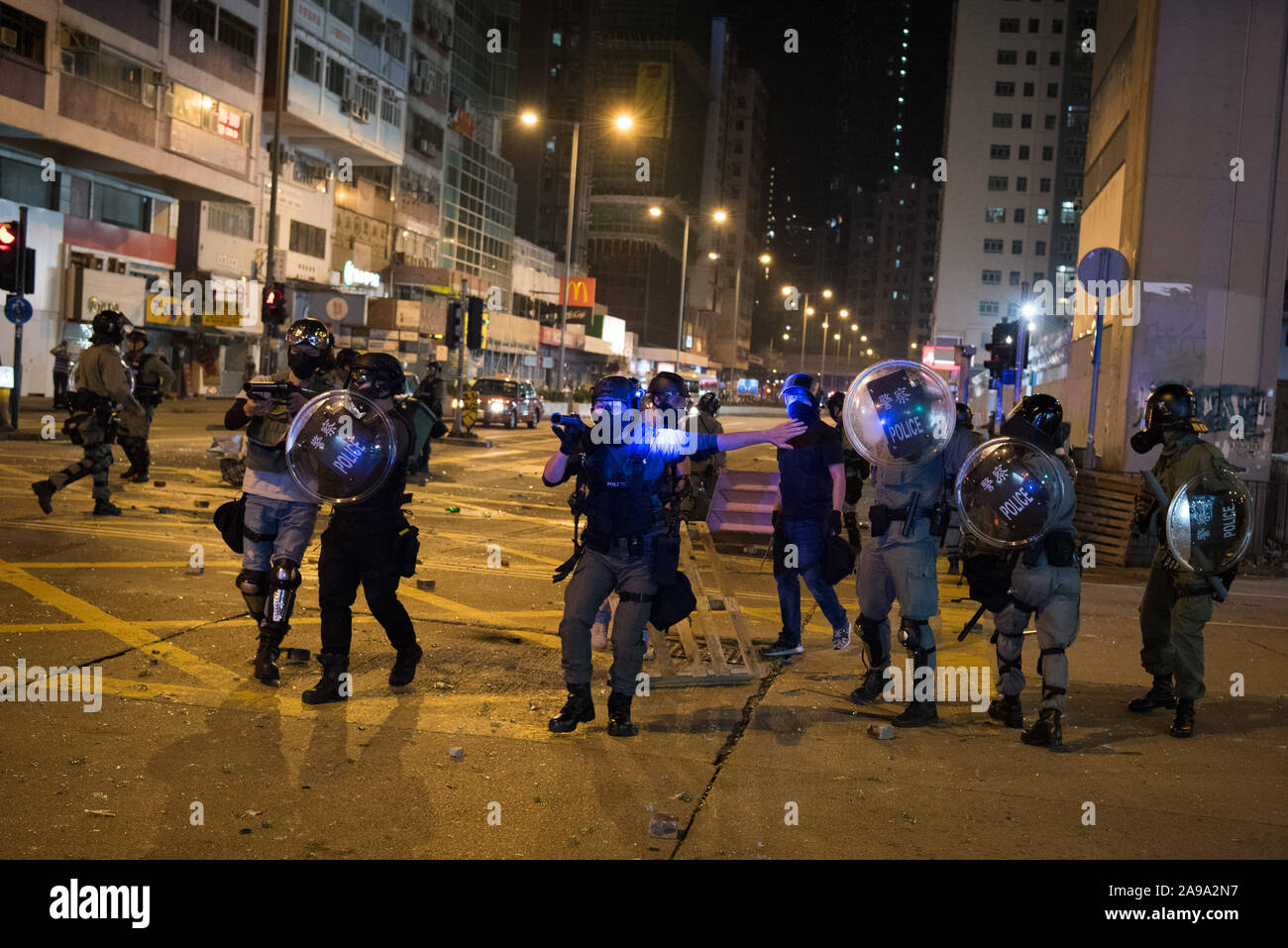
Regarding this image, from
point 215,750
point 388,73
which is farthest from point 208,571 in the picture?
point 388,73

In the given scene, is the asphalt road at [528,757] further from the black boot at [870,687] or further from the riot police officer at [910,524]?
the riot police officer at [910,524]

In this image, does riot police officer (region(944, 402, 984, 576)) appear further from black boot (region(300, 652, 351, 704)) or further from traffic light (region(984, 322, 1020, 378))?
traffic light (region(984, 322, 1020, 378))

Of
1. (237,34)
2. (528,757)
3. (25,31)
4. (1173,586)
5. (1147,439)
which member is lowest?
(528,757)

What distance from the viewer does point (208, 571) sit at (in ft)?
32.0

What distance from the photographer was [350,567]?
21.1ft

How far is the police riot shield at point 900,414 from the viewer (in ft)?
21.9

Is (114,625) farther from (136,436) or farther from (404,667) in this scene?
(136,436)

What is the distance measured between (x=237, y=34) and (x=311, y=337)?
37329 mm

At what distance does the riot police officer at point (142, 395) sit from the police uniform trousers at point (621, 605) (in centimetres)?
1024

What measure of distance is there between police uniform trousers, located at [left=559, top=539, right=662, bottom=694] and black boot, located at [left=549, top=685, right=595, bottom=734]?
5cm

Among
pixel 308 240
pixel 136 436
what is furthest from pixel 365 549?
pixel 308 240

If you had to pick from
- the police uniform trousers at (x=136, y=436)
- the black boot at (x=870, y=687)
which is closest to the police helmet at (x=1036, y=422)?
the black boot at (x=870, y=687)

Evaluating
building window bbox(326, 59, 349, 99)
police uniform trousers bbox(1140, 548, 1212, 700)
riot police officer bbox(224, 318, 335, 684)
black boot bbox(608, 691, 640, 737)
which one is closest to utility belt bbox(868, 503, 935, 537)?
police uniform trousers bbox(1140, 548, 1212, 700)

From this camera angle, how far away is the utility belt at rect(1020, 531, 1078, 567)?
628 centimetres
